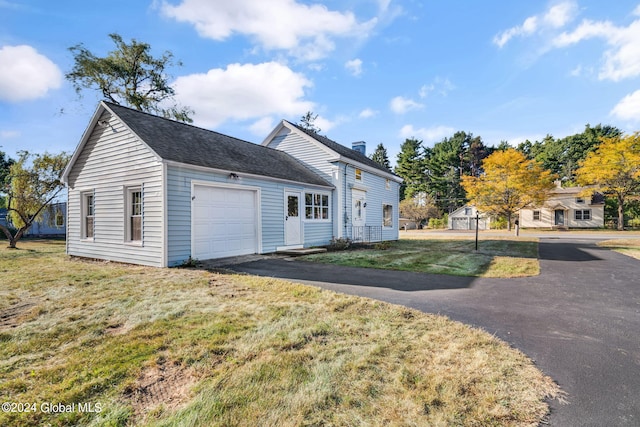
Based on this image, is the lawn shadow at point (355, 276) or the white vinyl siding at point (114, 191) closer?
the lawn shadow at point (355, 276)

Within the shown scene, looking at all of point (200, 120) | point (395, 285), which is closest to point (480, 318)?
point (395, 285)

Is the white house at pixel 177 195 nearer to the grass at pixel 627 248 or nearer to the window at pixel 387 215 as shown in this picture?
the window at pixel 387 215

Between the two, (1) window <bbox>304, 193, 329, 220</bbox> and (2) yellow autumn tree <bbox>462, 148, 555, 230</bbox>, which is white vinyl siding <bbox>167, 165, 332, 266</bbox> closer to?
(1) window <bbox>304, 193, 329, 220</bbox>

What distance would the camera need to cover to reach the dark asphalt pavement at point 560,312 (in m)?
2.21

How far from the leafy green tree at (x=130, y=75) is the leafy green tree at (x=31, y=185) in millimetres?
8027

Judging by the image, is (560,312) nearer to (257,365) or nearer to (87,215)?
(257,365)

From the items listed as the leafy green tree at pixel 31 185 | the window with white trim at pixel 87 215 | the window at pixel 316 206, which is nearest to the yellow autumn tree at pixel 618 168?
the window at pixel 316 206

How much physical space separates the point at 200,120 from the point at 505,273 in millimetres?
26673

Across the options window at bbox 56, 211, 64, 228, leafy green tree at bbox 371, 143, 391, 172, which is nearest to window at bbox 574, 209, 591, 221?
leafy green tree at bbox 371, 143, 391, 172

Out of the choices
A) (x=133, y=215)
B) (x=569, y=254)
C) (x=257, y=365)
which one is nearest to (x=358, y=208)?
(x=569, y=254)

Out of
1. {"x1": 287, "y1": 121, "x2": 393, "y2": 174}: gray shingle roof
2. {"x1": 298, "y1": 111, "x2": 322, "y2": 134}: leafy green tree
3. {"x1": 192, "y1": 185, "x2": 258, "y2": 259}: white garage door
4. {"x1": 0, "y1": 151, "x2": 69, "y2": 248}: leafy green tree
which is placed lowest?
{"x1": 192, "y1": 185, "x2": 258, "y2": 259}: white garage door

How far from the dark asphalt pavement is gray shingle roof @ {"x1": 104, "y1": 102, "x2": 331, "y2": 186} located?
11.4 feet

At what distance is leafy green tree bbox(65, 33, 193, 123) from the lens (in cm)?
2183

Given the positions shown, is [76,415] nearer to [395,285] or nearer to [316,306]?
[316,306]
